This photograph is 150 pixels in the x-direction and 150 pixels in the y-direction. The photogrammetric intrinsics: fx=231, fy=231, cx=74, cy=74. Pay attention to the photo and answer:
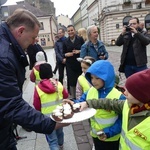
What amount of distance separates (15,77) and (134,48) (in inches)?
141

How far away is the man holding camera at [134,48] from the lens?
4.83 metres

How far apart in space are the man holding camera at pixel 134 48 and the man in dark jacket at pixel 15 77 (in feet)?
10.8

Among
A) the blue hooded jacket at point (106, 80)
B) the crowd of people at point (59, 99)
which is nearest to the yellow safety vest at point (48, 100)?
the crowd of people at point (59, 99)

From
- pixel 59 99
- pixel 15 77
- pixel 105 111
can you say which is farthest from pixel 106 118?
pixel 15 77

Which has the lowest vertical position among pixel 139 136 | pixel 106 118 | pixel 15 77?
pixel 106 118

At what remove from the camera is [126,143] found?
1.90 meters

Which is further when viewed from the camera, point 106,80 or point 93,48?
point 93,48

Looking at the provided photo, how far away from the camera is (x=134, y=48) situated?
491 cm

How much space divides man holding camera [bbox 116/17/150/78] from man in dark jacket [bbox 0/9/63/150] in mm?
3290

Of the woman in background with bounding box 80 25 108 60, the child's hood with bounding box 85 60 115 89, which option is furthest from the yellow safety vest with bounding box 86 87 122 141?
the woman in background with bounding box 80 25 108 60

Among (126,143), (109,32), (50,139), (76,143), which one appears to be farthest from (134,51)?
(109,32)

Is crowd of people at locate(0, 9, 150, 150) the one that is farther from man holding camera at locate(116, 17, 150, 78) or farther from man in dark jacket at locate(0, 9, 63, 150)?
man holding camera at locate(116, 17, 150, 78)

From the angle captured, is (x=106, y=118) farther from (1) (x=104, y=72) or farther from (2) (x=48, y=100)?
(2) (x=48, y=100)

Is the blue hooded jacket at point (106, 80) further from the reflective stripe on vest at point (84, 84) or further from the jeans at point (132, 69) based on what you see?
the jeans at point (132, 69)
